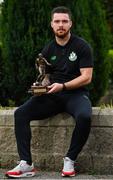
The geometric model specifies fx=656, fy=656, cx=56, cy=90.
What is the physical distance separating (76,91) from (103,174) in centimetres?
85

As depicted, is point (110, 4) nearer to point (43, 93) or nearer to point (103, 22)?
point (103, 22)

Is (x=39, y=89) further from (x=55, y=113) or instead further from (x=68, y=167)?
(x=68, y=167)

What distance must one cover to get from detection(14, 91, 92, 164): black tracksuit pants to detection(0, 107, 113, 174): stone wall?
0.18m

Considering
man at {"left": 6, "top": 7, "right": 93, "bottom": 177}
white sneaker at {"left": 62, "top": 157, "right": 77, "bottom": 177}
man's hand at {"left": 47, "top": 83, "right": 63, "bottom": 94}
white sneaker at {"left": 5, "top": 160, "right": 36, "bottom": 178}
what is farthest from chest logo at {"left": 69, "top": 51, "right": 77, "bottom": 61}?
white sneaker at {"left": 5, "top": 160, "right": 36, "bottom": 178}

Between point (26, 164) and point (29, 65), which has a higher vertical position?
point (29, 65)

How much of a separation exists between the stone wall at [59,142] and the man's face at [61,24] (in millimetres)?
→ 791

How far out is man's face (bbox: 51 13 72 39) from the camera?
6.32 meters

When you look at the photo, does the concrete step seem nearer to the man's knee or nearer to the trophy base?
the man's knee

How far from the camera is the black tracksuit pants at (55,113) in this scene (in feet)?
19.7

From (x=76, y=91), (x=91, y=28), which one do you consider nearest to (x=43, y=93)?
(x=76, y=91)

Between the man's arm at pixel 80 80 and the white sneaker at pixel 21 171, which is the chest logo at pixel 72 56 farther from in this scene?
the white sneaker at pixel 21 171

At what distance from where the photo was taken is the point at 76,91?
6285 millimetres

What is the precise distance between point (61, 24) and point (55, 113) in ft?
2.84

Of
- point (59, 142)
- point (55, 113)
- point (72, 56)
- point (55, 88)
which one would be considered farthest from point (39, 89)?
point (59, 142)
